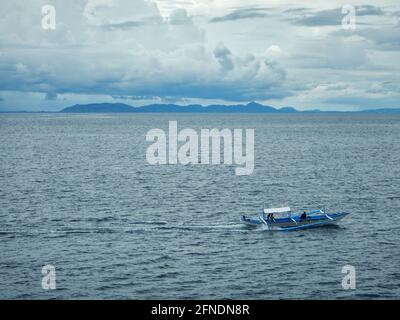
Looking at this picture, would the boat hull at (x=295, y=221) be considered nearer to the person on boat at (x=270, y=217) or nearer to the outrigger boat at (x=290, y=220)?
the outrigger boat at (x=290, y=220)

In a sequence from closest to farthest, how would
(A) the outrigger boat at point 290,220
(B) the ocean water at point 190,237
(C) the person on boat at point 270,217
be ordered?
(B) the ocean water at point 190,237 → (A) the outrigger boat at point 290,220 → (C) the person on boat at point 270,217

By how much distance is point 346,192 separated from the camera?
96438mm

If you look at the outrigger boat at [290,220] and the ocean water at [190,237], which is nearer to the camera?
the ocean water at [190,237]

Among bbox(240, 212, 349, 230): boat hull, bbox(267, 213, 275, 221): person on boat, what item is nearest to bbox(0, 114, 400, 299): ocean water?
bbox(240, 212, 349, 230): boat hull

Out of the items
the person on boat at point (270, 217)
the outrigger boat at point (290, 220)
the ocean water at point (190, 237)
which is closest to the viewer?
the ocean water at point (190, 237)

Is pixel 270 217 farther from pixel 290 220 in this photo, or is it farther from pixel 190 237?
pixel 190 237

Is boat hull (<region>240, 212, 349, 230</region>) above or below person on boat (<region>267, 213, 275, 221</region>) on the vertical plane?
below

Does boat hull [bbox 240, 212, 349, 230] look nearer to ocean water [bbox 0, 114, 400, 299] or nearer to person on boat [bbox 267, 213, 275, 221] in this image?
person on boat [bbox 267, 213, 275, 221]

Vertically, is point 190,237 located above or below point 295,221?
below

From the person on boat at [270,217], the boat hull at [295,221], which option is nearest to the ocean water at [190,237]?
the boat hull at [295,221]

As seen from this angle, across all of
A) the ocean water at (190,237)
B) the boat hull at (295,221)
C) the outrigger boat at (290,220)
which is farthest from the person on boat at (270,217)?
the ocean water at (190,237)

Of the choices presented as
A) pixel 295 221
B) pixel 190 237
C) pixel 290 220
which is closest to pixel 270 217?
pixel 290 220

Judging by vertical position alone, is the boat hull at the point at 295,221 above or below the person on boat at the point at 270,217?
below
